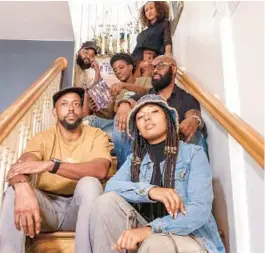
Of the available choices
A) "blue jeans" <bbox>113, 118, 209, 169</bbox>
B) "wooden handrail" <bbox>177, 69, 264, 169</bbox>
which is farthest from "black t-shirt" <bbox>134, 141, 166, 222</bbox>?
"blue jeans" <bbox>113, 118, 209, 169</bbox>

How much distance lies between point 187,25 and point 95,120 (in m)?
1.05

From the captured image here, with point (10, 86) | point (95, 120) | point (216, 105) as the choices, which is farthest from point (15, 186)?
point (10, 86)

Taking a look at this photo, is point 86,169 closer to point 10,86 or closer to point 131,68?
point 131,68

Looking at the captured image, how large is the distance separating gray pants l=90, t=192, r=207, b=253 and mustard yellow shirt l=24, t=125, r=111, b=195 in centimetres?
45

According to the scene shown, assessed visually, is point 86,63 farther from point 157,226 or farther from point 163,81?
point 157,226

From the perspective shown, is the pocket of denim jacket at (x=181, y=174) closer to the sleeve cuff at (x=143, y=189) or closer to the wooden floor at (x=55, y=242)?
the sleeve cuff at (x=143, y=189)

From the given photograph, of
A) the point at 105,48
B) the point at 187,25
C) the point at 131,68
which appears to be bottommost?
the point at 131,68

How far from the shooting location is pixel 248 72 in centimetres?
148

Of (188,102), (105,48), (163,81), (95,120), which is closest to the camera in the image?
(188,102)

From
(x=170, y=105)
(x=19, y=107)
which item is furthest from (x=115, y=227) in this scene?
(x=170, y=105)

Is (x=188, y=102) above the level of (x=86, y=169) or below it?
above

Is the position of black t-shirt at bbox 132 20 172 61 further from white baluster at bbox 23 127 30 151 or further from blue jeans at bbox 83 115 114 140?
white baluster at bbox 23 127 30 151

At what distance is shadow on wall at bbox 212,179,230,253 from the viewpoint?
1629 millimetres

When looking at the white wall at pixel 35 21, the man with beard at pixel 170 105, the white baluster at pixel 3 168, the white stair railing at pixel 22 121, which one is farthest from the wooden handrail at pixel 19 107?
the white wall at pixel 35 21
